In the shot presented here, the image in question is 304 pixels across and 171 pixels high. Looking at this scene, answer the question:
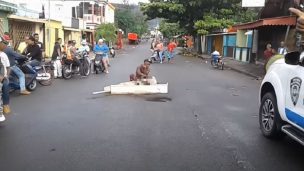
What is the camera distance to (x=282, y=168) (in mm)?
5207

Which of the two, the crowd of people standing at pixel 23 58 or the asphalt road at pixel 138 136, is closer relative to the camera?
the asphalt road at pixel 138 136

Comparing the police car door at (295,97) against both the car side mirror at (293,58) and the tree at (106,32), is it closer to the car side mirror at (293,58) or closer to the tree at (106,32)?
the car side mirror at (293,58)

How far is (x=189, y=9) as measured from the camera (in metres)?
41.6

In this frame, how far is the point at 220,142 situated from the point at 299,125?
4.56 feet

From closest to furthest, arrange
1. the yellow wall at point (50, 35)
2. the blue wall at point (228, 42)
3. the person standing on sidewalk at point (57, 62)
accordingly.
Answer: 1. the person standing on sidewalk at point (57, 62)
2. the yellow wall at point (50, 35)
3. the blue wall at point (228, 42)

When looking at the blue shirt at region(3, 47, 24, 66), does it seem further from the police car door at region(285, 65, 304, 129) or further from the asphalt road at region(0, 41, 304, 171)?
the police car door at region(285, 65, 304, 129)

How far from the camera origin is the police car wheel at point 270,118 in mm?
6422

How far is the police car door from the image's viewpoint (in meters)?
5.46

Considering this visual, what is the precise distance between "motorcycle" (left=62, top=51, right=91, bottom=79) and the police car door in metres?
11.9

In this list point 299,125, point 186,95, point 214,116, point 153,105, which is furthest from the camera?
point 186,95

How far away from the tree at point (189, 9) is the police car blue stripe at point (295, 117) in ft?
112

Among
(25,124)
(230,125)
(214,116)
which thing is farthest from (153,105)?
(25,124)

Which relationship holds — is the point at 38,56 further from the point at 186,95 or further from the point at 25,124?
the point at 25,124

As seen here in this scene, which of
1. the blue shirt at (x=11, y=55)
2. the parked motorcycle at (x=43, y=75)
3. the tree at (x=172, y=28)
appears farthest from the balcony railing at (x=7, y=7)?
the tree at (x=172, y=28)
